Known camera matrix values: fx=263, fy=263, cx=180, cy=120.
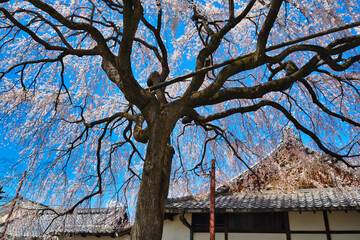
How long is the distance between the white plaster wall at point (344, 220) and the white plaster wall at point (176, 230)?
3594 millimetres

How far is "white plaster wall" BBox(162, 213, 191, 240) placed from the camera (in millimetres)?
7406

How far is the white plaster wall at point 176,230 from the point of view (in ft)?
24.3

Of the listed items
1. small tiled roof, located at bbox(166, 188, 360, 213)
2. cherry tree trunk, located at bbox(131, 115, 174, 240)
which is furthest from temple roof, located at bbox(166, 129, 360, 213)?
cherry tree trunk, located at bbox(131, 115, 174, 240)

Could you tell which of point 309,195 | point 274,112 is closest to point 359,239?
point 309,195

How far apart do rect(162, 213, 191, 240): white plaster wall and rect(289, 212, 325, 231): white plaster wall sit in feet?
8.97

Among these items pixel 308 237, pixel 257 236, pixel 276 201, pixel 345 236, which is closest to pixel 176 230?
pixel 257 236

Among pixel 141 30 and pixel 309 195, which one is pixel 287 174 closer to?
pixel 309 195

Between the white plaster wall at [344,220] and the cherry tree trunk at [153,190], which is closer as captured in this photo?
the cherry tree trunk at [153,190]

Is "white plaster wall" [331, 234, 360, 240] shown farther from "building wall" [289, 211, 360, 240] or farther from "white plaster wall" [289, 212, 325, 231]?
"white plaster wall" [289, 212, 325, 231]

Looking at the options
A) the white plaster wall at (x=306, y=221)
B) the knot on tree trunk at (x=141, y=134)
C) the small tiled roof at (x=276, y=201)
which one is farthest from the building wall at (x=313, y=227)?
the knot on tree trunk at (x=141, y=134)

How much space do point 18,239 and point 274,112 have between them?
6246 millimetres

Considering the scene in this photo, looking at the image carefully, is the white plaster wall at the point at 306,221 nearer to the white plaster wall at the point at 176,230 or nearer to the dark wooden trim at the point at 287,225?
the dark wooden trim at the point at 287,225

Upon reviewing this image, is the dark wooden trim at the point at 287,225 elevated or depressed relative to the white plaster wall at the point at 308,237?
elevated

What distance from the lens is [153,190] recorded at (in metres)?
3.29
